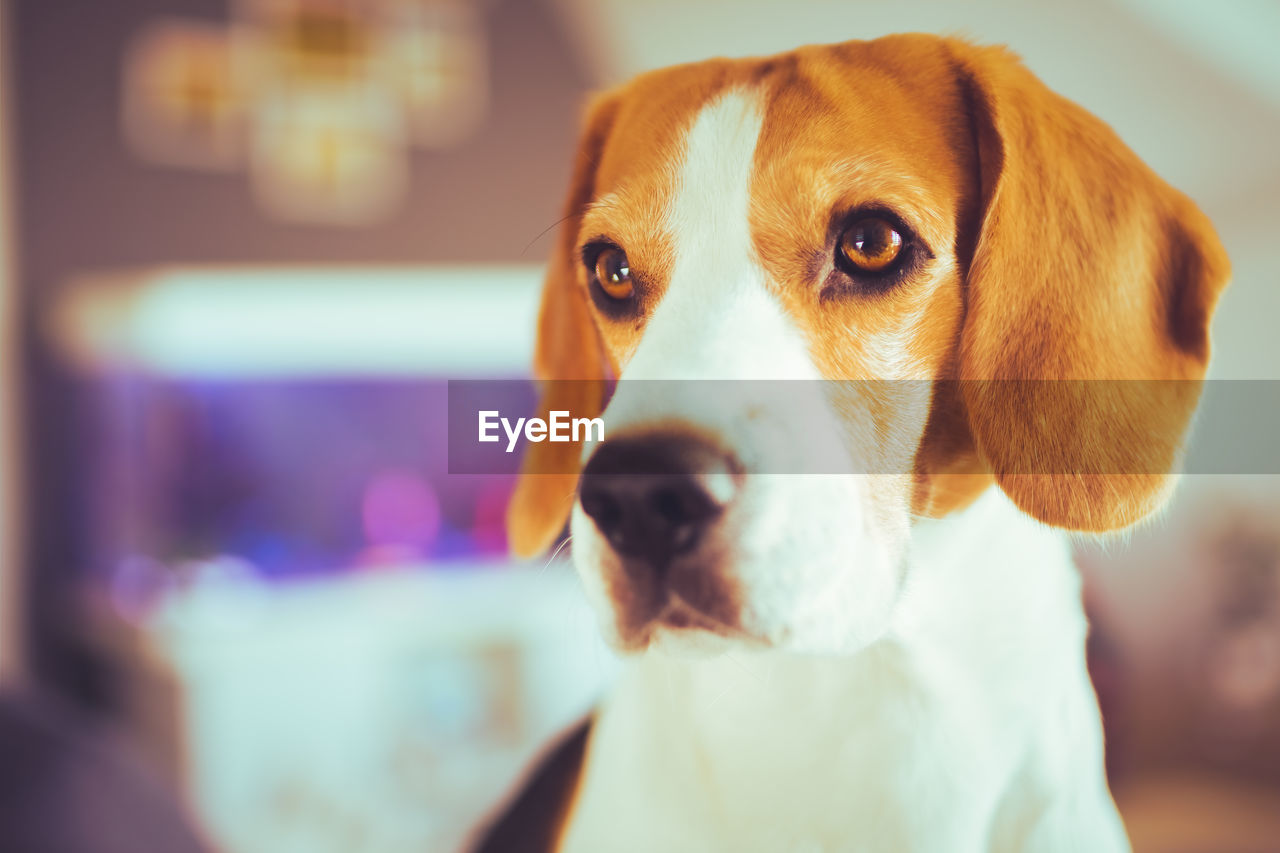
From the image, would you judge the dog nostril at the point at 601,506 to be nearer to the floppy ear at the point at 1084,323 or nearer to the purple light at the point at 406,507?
the floppy ear at the point at 1084,323

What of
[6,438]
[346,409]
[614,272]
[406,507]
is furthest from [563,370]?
[6,438]

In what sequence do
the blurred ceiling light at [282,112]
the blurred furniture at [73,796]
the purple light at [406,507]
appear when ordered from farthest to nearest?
1. the blurred ceiling light at [282,112]
2. the purple light at [406,507]
3. the blurred furniture at [73,796]

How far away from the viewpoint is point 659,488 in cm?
39

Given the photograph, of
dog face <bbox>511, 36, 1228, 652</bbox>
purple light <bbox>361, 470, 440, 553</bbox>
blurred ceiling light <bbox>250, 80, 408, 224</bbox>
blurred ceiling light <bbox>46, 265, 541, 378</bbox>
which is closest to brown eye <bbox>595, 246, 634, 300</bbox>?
dog face <bbox>511, 36, 1228, 652</bbox>

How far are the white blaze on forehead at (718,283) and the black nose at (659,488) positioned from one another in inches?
2.0

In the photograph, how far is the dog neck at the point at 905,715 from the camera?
1.51 ft

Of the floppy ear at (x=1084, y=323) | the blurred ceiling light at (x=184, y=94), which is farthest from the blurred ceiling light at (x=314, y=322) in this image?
the floppy ear at (x=1084, y=323)

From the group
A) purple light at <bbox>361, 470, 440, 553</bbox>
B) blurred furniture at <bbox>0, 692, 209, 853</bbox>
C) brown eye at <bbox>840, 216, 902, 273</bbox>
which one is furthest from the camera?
purple light at <bbox>361, 470, 440, 553</bbox>

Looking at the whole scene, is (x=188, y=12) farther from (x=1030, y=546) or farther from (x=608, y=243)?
(x=1030, y=546)

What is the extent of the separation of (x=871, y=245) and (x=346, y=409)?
2.37 metres

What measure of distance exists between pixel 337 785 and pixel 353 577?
0.72 m

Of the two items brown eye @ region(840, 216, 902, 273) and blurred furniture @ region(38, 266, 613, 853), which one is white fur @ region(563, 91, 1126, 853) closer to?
brown eye @ region(840, 216, 902, 273)

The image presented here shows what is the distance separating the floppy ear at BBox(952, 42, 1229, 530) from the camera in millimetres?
442

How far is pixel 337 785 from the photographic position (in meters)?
1.83
